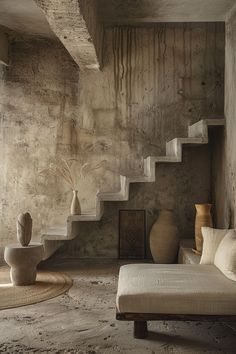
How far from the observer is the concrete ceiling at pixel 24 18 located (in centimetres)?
527

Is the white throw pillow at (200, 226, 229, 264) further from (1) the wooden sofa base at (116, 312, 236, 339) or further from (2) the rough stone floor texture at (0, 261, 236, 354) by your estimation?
(1) the wooden sofa base at (116, 312, 236, 339)

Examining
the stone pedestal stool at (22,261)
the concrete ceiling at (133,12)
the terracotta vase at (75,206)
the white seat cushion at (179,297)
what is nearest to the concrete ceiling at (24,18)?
the concrete ceiling at (133,12)

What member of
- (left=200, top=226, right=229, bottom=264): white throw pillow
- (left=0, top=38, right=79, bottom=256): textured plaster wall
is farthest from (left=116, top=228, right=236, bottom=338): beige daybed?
(left=0, top=38, right=79, bottom=256): textured plaster wall

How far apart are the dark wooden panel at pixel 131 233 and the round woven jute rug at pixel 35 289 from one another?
1.31 metres

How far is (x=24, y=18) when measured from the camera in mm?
5805

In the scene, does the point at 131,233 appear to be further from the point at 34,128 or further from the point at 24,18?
the point at 24,18

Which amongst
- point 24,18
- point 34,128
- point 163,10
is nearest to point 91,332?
point 34,128

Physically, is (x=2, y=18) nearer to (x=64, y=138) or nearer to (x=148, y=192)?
(x=64, y=138)

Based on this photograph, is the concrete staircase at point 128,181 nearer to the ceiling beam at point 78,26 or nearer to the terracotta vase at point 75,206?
the terracotta vase at point 75,206

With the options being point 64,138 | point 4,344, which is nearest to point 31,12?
point 64,138

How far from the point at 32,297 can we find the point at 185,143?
2.97 meters

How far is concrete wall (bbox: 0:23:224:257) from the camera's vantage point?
652cm

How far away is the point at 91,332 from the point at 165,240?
273 centimetres

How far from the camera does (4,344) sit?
10.5 ft
